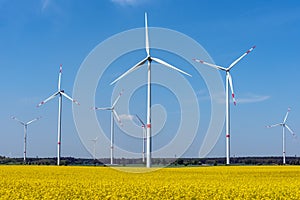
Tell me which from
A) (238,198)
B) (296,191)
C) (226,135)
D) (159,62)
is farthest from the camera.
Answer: (226,135)

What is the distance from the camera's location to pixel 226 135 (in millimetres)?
61469

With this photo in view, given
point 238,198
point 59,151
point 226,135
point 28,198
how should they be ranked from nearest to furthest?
point 28,198 < point 238,198 < point 226,135 < point 59,151

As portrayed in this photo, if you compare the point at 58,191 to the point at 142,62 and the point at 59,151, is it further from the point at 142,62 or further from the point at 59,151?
the point at 59,151

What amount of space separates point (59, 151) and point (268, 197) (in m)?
56.7

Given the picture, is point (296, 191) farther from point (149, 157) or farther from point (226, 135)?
point (226, 135)

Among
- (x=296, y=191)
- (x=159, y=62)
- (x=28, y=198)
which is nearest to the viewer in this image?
(x=28, y=198)

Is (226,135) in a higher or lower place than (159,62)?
lower

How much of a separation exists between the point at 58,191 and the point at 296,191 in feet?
31.5

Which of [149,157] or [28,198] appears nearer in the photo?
[28,198]

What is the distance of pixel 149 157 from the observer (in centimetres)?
4550

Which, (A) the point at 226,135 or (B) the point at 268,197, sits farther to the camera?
(A) the point at 226,135

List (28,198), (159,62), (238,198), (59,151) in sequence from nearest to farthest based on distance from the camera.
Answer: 1. (28,198)
2. (238,198)
3. (159,62)
4. (59,151)

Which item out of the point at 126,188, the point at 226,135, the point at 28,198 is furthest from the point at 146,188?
the point at 226,135

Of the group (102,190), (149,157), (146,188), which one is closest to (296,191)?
(146,188)
